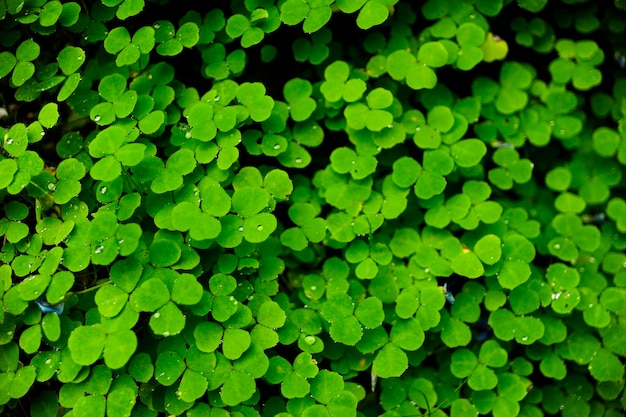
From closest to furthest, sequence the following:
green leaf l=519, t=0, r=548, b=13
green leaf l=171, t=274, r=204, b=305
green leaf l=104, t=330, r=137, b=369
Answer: green leaf l=104, t=330, r=137, b=369
green leaf l=171, t=274, r=204, b=305
green leaf l=519, t=0, r=548, b=13

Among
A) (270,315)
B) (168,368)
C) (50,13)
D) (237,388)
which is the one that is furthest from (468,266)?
(50,13)

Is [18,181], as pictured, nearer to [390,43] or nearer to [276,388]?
[276,388]

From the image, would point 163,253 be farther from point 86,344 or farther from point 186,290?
point 86,344

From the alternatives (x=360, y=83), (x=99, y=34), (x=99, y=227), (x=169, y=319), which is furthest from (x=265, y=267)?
(x=99, y=34)

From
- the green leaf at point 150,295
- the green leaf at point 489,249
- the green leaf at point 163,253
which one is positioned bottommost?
the green leaf at point 489,249

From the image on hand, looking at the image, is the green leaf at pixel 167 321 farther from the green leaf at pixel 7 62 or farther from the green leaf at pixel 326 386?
the green leaf at pixel 7 62

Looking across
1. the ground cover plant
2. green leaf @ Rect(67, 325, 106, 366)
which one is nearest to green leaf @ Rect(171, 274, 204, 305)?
the ground cover plant

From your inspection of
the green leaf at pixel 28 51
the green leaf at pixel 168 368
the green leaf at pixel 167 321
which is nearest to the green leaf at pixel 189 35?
the green leaf at pixel 28 51

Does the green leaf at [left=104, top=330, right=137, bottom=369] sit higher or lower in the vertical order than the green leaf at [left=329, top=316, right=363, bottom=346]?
higher

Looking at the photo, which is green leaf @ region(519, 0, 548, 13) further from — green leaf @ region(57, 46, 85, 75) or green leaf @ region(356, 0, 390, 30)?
green leaf @ region(57, 46, 85, 75)
